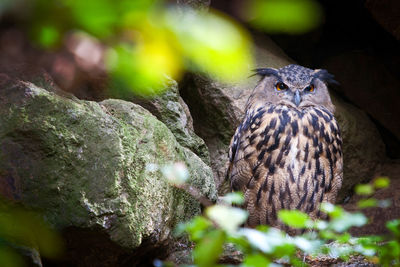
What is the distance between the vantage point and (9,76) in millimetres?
1942

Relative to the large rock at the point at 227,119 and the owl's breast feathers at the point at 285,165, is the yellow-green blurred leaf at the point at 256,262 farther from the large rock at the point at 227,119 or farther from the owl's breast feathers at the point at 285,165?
the large rock at the point at 227,119

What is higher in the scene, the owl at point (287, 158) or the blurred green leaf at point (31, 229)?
the owl at point (287, 158)

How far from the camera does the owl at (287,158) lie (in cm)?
290

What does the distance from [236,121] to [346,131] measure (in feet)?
3.35

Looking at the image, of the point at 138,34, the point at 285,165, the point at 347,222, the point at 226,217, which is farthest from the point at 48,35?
the point at 285,165

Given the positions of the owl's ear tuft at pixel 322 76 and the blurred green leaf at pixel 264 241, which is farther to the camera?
the owl's ear tuft at pixel 322 76

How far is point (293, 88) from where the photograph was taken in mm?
3148

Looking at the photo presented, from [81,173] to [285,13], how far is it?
63.8 inches

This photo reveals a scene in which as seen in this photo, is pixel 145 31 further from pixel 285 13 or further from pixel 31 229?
pixel 31 229

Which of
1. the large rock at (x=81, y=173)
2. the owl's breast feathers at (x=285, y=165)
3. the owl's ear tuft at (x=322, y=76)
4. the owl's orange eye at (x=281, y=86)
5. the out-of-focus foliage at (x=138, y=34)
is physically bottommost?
the out-of-focus foliage at (x=138, y=34)

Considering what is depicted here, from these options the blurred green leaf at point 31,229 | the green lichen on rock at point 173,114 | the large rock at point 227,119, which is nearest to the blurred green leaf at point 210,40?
the blurred green leaf at point 31,229

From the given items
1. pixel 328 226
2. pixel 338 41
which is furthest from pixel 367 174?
pixel 328 226

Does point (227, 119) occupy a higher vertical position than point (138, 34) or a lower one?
higher

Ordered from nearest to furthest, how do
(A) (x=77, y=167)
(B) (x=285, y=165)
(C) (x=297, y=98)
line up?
(A) (x=77, y=167), (B) (x=285, y=165), (C) (x=297, y=98)
